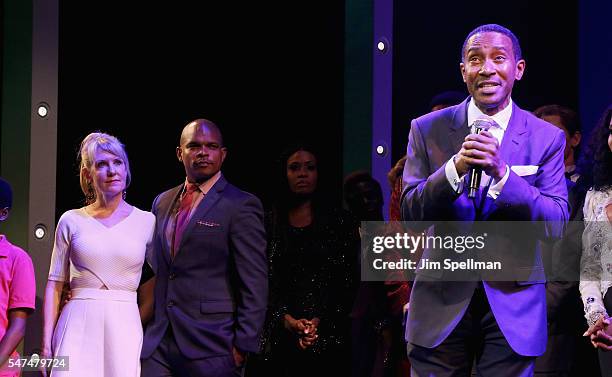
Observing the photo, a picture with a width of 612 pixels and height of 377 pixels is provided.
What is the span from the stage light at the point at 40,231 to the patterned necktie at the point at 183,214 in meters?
1.01

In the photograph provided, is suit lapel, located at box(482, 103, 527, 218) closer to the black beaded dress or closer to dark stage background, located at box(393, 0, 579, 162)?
the black beaded dress

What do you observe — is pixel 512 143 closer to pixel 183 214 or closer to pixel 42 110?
pixel 183 214

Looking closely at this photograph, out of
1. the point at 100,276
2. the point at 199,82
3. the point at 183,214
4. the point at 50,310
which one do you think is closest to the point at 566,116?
the point at 183,214

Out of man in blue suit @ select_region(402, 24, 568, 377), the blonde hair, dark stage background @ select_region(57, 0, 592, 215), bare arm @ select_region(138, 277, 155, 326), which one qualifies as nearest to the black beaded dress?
dark stage background @ select_region(57, 0, 592, 215)

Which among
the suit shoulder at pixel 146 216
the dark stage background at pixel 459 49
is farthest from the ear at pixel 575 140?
the suit shoulder at pixel 146 216

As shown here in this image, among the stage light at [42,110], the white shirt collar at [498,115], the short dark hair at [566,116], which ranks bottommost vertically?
the white shirt collar at [498,115]

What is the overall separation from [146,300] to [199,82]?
144cm

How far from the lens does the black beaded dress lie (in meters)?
4.50

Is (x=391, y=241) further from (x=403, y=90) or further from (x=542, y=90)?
(x=542, y=90)

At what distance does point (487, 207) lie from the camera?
267 centimetres

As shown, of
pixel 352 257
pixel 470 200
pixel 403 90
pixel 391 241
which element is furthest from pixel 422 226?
pixel 403 90

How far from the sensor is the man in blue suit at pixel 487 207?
2.59 m

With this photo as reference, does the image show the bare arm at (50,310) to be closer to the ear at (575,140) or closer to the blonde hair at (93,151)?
the blonde hair at (93,151)

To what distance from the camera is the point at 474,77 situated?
276 cm
